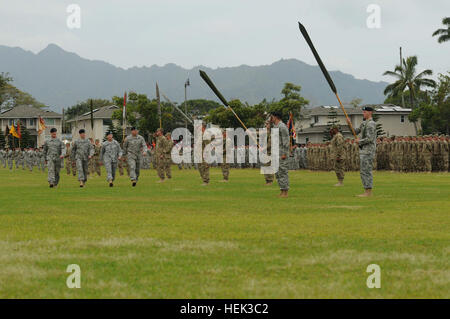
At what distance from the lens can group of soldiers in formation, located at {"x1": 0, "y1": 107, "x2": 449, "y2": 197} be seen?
53.3 feet

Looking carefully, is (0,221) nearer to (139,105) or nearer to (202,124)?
(202,124)

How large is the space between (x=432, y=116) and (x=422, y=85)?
16.5m

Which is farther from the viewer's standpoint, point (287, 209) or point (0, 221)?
point (287, 209)

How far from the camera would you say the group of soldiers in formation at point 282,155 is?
1623 centimetres

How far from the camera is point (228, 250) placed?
7.79 meters

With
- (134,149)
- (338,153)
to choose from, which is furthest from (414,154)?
(134,149)

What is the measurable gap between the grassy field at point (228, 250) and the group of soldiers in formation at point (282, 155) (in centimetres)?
243

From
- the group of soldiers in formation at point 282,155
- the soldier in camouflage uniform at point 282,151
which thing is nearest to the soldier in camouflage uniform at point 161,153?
the group of soldiers in formation at point 282,155

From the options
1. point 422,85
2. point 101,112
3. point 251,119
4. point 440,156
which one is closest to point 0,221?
point 440,156

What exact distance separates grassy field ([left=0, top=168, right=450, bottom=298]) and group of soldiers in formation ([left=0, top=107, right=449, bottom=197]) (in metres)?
2.43

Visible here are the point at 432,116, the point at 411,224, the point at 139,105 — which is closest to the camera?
the point at 411,224

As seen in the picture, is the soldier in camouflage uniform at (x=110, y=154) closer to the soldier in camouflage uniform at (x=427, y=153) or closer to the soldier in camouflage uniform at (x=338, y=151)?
the soldier in camouflage uniform at (x=338, y=151)
